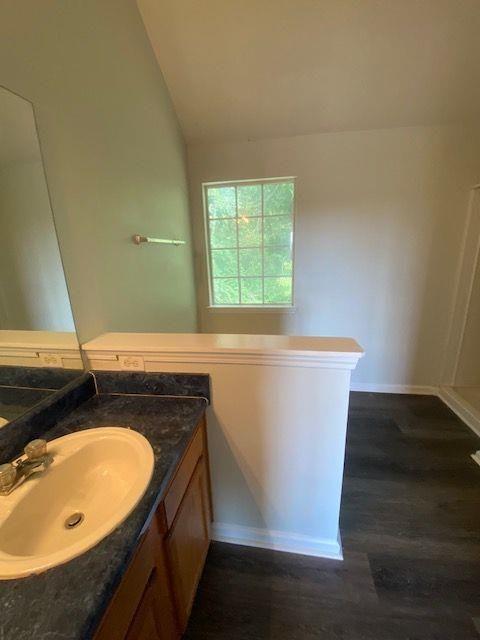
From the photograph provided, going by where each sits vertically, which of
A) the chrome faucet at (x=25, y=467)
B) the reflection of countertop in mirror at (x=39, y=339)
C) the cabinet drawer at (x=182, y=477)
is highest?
the reflection of countertop in mirror at (x=39, y=339)

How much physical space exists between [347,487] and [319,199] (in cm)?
225

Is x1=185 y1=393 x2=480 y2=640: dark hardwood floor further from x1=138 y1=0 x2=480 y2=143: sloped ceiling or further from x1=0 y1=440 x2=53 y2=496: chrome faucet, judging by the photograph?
x1=138 y1=0 x2=480 y2=143: sloped ceiling

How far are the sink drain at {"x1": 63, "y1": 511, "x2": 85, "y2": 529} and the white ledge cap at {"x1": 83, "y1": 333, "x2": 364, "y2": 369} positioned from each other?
1.79 ft

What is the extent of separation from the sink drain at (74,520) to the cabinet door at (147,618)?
0.25 m

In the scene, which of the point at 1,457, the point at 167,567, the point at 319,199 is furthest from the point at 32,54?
the point at 319,199

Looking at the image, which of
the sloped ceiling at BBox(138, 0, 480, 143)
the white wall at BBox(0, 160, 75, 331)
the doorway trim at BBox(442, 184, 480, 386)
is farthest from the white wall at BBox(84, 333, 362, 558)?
the doorway trim at BBox(442, 184, 480, 386)

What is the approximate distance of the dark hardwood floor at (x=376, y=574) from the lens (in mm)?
1065

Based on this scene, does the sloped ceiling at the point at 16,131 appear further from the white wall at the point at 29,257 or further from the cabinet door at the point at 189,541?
the cabinet door at the point at 189,541

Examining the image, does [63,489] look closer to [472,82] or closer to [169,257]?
[169,257]

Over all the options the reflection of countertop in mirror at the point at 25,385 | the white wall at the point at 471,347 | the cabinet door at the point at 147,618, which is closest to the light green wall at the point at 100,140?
the reflection of countertop in mirror at the point at 25,385

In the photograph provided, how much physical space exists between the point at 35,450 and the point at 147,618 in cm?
53

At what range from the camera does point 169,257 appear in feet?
6.89

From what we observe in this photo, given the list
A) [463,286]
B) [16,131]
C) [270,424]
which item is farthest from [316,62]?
[270,424]

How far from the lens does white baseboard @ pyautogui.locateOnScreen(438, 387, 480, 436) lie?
85.1 inches
